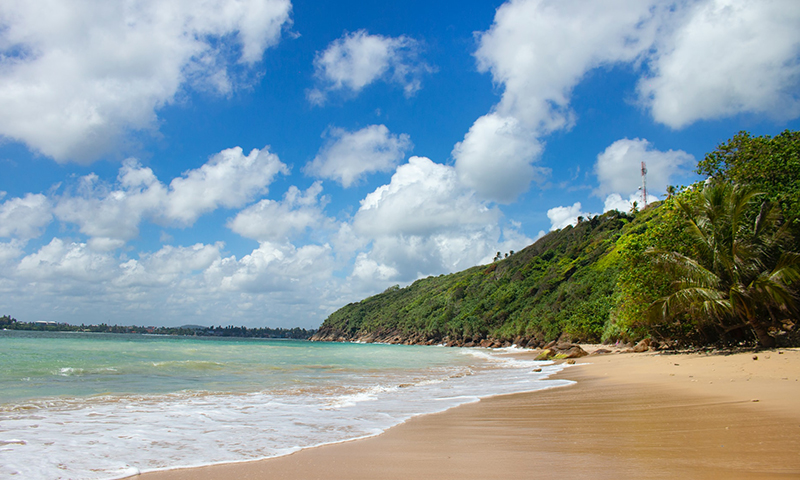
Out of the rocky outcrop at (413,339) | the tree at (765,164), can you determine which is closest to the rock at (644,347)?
the tree at (765,164)

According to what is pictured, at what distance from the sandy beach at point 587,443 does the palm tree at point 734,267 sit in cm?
517

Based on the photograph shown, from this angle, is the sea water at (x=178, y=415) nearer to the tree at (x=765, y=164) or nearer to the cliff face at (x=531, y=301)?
the tree at (x=765, y=164)

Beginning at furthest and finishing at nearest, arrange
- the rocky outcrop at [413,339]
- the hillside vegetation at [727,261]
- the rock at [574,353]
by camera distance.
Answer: the rocky outcrop at [413,339] → the rock at [574,353] → the hillside vegetation at [727,261]

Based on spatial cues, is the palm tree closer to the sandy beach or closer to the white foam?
the sandy beach

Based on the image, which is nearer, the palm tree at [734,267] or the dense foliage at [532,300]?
the palm tree at [734,267]

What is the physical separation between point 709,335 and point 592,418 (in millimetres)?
14533

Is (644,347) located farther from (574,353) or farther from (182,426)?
(182,426)

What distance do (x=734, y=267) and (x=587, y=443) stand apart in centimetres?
1233

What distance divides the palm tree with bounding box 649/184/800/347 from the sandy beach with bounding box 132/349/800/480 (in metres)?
5.17

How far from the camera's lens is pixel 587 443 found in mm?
4727

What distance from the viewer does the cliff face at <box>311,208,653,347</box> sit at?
1812 inches

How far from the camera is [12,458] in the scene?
452 centimetres

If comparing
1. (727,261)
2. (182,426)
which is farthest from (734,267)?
(182,426)

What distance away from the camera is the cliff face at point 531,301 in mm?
46031
